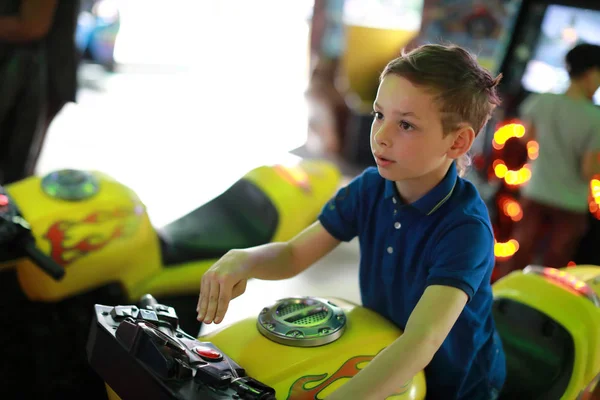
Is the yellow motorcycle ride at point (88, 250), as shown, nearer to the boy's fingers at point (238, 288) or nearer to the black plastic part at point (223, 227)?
the black plastic part at point (223, 227)

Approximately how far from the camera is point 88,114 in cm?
502

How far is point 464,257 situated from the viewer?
942 mm

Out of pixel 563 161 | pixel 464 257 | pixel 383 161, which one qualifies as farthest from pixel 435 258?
pixel 563 161

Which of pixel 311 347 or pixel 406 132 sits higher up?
pixel 406 132

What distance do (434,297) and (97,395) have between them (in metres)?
1.10

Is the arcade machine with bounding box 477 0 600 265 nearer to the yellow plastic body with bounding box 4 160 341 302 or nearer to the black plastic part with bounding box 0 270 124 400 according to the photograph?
the yellow plastic body with bounding box 4 160 341 302

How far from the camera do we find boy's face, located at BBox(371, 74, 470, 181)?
35.8 inches

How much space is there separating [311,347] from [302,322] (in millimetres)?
67

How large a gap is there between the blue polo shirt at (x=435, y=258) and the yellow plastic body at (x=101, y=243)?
518mm

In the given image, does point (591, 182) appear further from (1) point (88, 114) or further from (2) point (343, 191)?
(1) point (88, 114)

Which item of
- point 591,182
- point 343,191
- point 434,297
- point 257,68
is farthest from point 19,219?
point 257,68

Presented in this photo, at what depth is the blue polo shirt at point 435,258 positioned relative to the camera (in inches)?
37.9

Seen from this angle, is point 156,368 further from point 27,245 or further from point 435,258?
point 27,245

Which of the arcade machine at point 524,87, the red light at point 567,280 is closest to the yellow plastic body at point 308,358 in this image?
the red light at point 567,280
